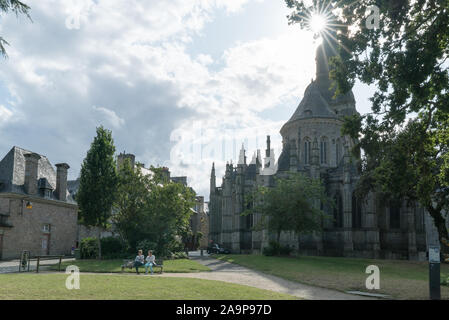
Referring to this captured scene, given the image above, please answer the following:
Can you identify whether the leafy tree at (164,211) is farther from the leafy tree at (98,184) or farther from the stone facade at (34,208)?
the stone facade at (34,208)

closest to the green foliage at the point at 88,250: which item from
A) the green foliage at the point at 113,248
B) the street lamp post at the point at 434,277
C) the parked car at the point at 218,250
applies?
the green foliage at the point at 113,248

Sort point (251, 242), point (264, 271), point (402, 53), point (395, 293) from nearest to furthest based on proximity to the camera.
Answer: point (402, 53) → point (395, 293) → point (264, 271) → point (251, 242)

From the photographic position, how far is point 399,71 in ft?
41.8

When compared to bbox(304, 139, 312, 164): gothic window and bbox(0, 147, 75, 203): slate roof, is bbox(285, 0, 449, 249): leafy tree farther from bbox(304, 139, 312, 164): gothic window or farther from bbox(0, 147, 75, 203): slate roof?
bbox(304, 139, 312, 164): gothic window

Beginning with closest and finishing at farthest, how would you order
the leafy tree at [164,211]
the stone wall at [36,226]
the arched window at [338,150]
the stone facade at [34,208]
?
the leafy tree at [164,211]
the stone wall at [36,226]
the stone facade at [34,208]
the arched window at [338,150]

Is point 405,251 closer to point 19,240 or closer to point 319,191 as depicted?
point 319,191

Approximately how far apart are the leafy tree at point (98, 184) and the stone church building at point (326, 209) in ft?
56.8

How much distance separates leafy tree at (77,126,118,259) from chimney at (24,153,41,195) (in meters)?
7.68

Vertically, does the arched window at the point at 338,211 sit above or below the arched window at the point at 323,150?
below

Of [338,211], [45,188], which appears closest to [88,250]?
[45,188]

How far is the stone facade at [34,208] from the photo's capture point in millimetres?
33031

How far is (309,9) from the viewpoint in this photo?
562 inches

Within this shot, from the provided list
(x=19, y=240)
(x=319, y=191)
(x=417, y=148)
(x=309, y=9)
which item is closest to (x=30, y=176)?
(x=19, y=240)

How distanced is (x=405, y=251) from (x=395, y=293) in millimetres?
32075
